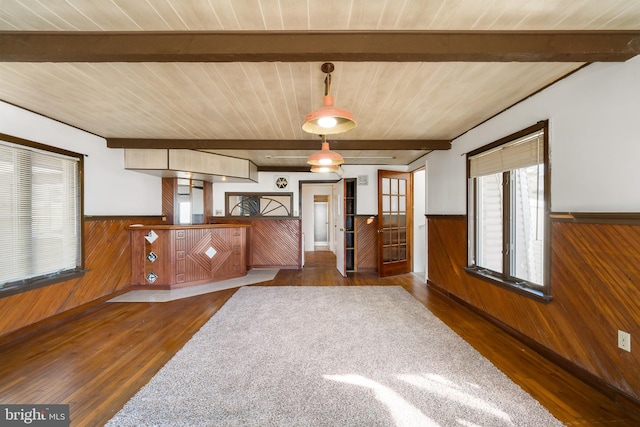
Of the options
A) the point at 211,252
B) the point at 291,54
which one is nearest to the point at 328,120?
the point at 291,54

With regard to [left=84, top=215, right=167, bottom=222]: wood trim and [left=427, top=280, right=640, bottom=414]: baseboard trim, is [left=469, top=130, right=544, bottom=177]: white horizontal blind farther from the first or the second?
[left=84, top=215, right=167, bottom=222]: wood trim

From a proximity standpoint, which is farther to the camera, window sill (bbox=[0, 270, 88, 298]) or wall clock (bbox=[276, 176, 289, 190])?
wall clock (bbox=[276, 176, 289, 190])

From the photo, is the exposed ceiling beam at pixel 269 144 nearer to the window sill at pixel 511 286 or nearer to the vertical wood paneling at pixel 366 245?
the window sill at pixel 511 286

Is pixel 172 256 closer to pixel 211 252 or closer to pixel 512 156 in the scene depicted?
pixel 211 252

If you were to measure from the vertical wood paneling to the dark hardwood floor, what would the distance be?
2.42 metres

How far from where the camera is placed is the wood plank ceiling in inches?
60.7

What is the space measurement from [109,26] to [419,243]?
595 centimetres

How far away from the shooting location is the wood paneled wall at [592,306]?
1.75 metres

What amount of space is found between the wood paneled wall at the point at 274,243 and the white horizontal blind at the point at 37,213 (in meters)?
3.15

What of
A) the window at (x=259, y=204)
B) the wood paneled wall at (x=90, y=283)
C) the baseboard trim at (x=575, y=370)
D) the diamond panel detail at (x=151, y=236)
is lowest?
the baseboard trim at (x=575, y=370)

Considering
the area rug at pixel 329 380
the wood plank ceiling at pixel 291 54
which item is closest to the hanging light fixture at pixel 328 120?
Answer: the wood plank ceiling at pixel 291 54

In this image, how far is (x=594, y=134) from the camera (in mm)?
1983

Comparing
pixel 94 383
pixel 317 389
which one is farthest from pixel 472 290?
pixel 94 383

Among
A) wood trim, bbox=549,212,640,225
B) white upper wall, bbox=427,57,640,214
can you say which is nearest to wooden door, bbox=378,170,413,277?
white upper wall, bbox=427,57,640,214
